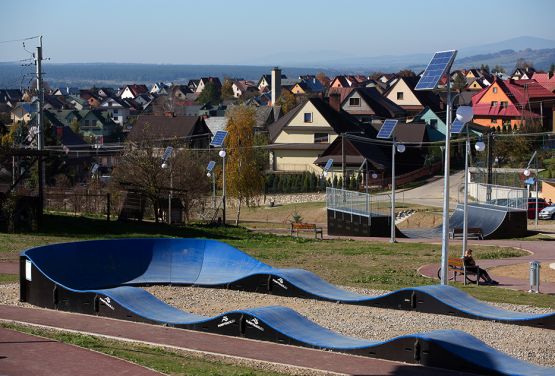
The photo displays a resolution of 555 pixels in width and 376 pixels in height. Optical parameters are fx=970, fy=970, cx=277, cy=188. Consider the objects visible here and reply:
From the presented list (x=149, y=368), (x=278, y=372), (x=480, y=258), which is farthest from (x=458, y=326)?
(x=480, y=258)

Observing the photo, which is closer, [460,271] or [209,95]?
[460,271]

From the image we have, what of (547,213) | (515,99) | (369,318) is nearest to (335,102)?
(515,99)

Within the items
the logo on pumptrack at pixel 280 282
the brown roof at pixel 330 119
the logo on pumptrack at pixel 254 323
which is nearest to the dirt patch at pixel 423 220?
the logo on pumptrack at pixel 280 282

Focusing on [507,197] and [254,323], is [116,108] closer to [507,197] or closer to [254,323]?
[507,197]

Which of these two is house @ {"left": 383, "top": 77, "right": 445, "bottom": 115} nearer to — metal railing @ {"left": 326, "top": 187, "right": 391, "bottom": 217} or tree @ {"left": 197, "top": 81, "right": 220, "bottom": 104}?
tree @ {"left": 197, "top": 81, "right": 220, "bottom": 104}

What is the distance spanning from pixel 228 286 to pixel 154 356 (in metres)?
9.06

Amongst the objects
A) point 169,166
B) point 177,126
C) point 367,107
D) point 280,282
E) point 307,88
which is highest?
point 307,88

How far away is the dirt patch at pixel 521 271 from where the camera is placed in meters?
28.3

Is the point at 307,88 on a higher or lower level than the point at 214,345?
higher

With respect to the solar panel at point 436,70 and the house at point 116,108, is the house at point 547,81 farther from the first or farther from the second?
the solar panel at point 436,70

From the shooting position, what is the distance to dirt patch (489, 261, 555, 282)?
1115 inches

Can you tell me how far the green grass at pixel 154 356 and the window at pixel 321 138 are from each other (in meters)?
63.2

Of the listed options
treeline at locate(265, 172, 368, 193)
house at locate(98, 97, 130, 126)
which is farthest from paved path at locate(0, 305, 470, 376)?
house at locate(98, 97, 130, 126)

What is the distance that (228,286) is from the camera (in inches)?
1008
